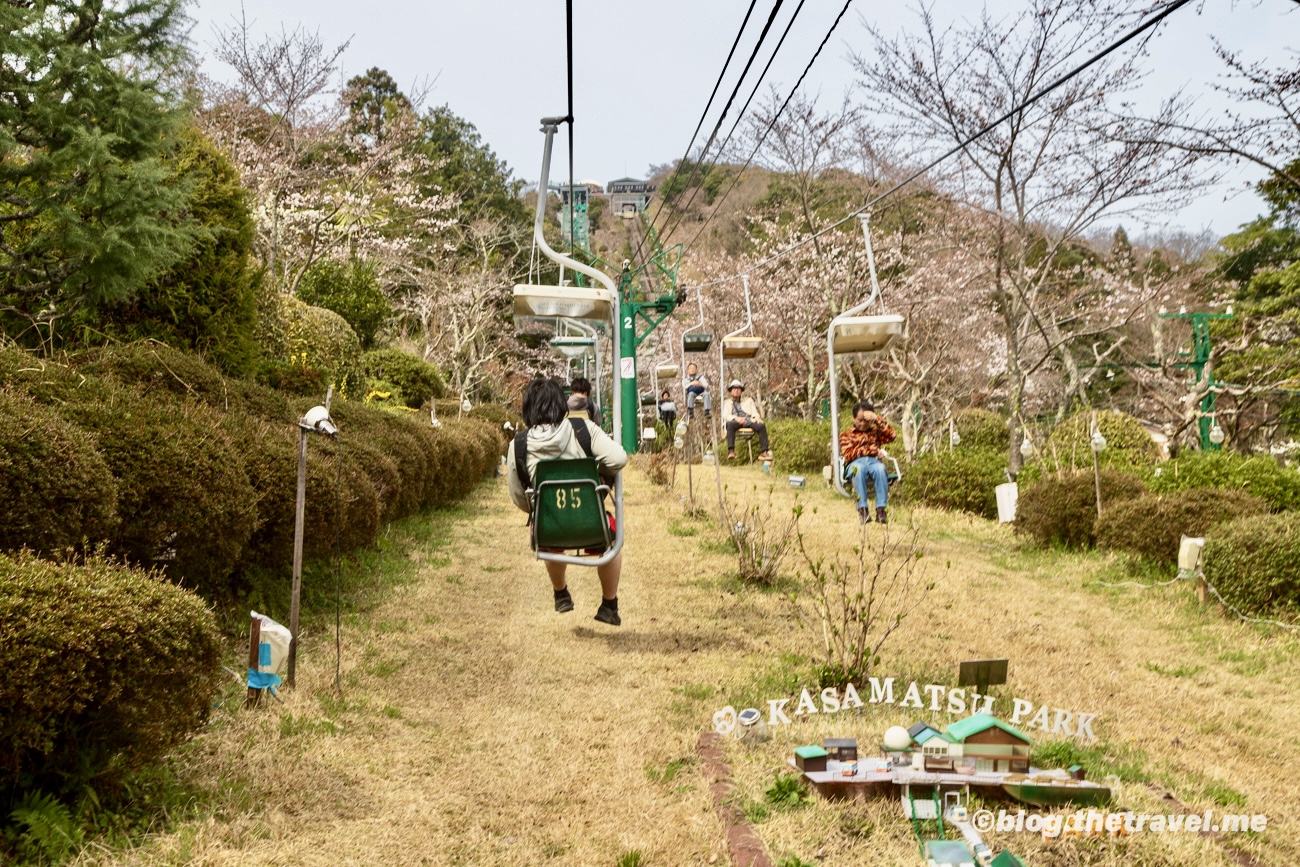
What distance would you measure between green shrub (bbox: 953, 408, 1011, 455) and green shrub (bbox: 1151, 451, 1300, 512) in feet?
26.0

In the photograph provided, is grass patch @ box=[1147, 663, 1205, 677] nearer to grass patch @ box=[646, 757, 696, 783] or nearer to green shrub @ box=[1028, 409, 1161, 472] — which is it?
grass patch @ box=[646, 757, 696, 783]

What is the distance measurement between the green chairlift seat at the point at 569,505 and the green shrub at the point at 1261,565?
4.37 meters

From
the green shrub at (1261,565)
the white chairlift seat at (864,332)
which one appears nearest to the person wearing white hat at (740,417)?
the white chairlift seat at (864,332)

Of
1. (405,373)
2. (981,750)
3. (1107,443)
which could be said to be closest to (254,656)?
(981,750)

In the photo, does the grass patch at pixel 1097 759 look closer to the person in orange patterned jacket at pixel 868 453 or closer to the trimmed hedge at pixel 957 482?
the person in orange patterned jacket at pixel 868 453

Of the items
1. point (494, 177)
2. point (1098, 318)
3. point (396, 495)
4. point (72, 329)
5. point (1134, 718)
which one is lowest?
point (1134, 718)

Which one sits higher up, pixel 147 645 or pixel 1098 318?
pixel 1098 318

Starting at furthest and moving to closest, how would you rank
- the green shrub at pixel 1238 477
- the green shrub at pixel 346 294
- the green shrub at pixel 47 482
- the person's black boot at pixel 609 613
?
the green shrub at pixel 346 294, the green shrub at pixel 1238 477, the person's black boot at pixel 609 613, the green shrub at pixel 47 482

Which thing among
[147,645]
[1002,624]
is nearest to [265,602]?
[147,645]

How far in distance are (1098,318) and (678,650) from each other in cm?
2278

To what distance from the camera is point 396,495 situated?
863cm

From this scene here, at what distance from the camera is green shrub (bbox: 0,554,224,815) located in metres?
2.71

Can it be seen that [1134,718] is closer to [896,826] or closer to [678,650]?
[896,826]

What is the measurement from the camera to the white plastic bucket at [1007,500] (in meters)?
11.4
